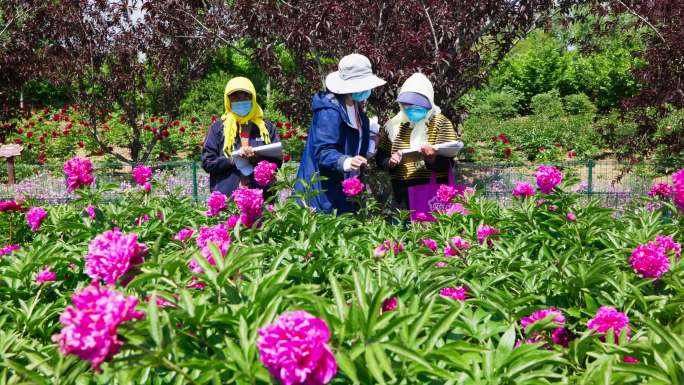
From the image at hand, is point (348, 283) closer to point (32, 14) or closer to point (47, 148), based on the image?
point (32, 14)

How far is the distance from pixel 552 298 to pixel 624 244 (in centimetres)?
63

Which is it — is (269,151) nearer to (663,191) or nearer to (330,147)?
(330,147)

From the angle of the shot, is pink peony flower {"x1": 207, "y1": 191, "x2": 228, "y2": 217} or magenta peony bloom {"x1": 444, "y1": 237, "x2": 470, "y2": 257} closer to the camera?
magenta peony bloom {"x1": 444, "y1": 237, "x2": 470, "y2": 257}

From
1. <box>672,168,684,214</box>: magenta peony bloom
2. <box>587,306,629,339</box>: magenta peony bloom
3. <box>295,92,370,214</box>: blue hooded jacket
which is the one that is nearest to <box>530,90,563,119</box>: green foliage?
<box>295,92,370,214</box>: blue hooded jacket

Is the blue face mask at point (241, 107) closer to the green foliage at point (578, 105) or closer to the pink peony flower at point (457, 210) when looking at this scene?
the pink peony flower at point (457, 210)

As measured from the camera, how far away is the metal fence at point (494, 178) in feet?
21.0

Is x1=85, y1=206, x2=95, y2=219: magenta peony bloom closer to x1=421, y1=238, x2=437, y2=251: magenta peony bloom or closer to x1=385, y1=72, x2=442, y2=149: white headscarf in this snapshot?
x1=421, y1=238, x2=437, y2=251: magenta peony bloom

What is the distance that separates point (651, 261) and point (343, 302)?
103cm

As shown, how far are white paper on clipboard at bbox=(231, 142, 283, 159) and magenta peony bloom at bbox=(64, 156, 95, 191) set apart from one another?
49.8 inches

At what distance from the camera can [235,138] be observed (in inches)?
176

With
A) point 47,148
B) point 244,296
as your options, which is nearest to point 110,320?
point 244,296

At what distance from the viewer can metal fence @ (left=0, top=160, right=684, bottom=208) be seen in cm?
639

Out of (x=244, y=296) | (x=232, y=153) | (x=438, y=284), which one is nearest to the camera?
(x=244, y=296)

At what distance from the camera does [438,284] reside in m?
1.84
